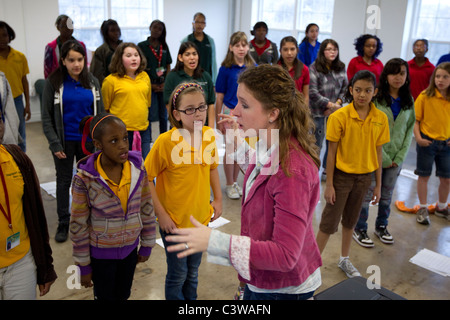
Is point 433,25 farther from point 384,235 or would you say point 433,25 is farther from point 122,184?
point 122,184

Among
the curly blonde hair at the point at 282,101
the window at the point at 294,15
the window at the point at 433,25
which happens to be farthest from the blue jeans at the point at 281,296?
the window at the point at 294,15

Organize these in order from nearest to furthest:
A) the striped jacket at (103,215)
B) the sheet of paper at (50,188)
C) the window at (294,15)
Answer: the striped jacket at (103,215) → the sheet of paper at (50,188) → the window at (294,15)

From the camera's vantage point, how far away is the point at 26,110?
4.65 meters

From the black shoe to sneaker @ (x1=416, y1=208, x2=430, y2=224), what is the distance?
317 cm

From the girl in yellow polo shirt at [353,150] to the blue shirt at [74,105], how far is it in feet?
5.83

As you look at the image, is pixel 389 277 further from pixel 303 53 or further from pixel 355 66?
pixel 303 53

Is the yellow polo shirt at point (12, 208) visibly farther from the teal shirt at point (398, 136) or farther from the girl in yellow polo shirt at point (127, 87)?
the teal shirt at point (398, 136)

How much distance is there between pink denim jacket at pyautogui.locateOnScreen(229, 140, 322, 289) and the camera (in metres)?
1.27

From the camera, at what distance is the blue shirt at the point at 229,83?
4.19 metres

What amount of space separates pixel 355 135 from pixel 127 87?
1.92 m

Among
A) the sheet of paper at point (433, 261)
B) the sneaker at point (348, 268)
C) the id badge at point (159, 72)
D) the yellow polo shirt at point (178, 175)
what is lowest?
the sheet of paper at point (433, 261)

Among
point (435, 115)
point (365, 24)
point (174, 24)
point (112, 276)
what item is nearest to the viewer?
point (112, 276)

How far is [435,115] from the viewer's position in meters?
3.83

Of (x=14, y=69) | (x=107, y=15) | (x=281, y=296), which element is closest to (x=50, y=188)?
(x=14, y=69)
